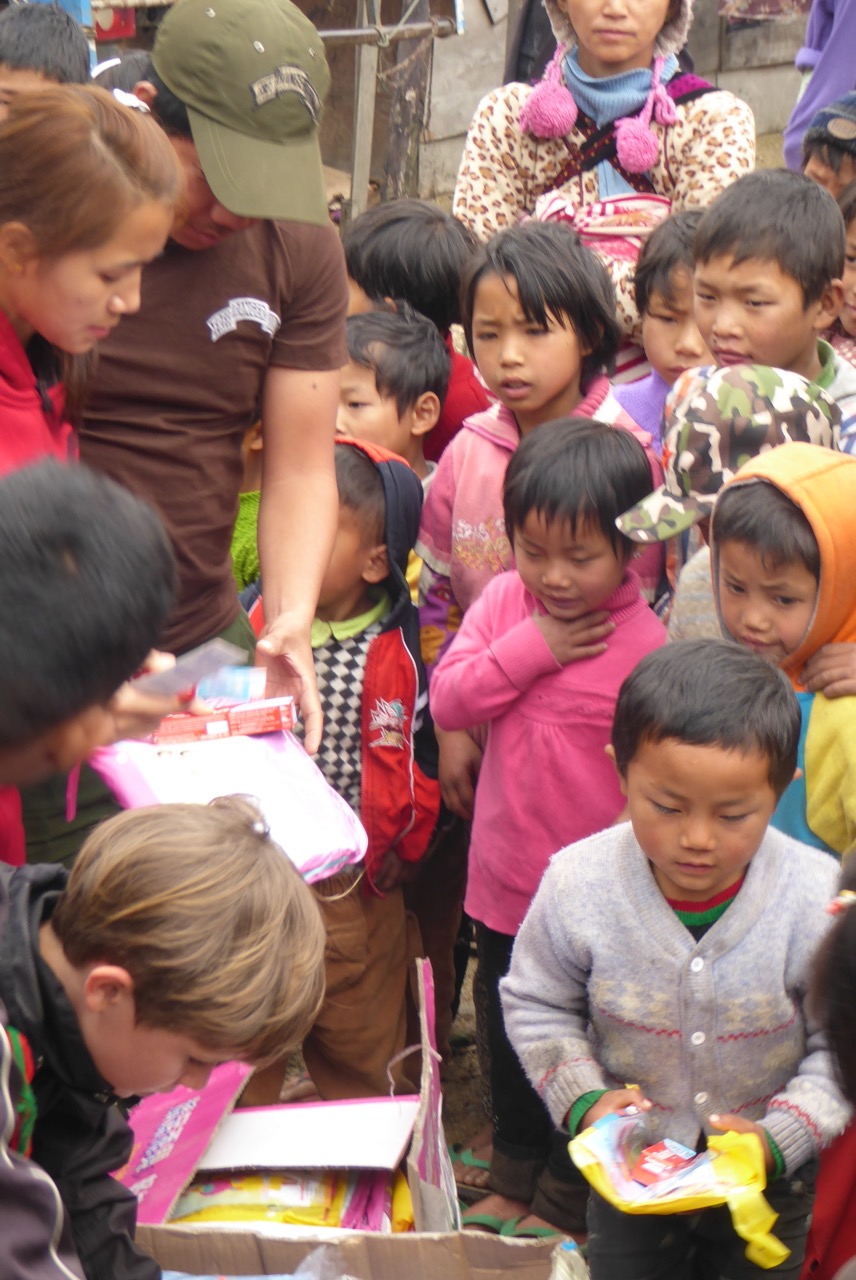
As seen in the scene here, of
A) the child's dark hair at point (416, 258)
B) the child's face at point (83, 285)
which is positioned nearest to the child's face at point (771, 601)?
the child's face at point (83, 285)

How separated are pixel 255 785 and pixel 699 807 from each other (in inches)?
26.3

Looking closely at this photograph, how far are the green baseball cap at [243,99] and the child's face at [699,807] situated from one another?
106 centimetres

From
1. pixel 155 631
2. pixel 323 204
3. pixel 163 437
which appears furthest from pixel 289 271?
pixel 155 631

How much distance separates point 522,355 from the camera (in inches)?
120

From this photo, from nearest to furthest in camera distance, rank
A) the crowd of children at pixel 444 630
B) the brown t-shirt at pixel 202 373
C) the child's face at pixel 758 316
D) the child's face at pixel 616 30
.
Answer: the crowd of children at pixel 444 630 → the brown t-shirt at pixel 202 373 → the child's face at pixel 758 316 → the child's face at pixel 616 30

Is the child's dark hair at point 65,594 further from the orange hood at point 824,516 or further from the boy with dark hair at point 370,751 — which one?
the boy with dark hair at point 370,751

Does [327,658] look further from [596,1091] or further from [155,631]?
[155,631]

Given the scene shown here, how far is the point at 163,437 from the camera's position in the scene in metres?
2.50

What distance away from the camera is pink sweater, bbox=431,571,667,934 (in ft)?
8.79

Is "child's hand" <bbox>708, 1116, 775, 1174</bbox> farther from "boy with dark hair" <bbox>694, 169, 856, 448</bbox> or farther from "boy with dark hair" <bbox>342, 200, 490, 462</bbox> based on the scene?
"boy with dark hair" <bbox>342, 200, 490, 462</bbox>

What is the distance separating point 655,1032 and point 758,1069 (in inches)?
6.4

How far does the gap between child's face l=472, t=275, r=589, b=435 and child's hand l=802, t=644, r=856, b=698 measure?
0.95 metres

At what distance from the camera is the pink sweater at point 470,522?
10.2ft

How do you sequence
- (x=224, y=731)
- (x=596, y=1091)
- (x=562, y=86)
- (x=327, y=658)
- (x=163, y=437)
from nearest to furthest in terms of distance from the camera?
1. (x=596, y=1091)
2. (x=224, y=731)
3. (x=163, y=437)
4. (x=327, y=658)
5. (x=562, y=86)
